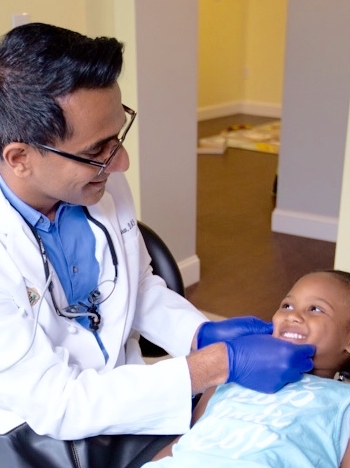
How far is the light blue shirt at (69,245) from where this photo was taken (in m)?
1.29

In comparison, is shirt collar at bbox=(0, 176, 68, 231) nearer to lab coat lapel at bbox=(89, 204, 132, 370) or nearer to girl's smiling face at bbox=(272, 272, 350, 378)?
lab coat lapel at bbox=(89, 204, 132, 370)

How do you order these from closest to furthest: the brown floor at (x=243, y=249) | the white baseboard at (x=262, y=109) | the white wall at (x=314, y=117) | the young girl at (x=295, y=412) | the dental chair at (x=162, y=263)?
the young girl at (x=295, y=412) < the dental chair at (x=162, y=263) < the brown floor at (x=243, y=249) < the white wall at (x=314, y=117) < the white baseboard at (x=262, y=109)

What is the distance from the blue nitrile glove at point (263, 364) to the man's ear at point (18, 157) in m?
0.50

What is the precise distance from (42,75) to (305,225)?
2.91 meters

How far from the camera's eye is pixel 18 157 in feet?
3.98

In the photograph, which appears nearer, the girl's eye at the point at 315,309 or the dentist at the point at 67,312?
the dentist at the point at 67,312

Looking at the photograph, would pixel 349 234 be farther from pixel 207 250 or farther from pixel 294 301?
pixel 207 250

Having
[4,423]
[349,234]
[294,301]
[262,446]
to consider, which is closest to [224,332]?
[294,301]

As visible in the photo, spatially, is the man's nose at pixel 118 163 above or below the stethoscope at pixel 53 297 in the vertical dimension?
above

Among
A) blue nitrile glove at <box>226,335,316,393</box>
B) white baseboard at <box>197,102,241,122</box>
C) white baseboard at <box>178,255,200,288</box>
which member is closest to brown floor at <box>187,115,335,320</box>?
white baseboard at <box>178,255,200,288</box>

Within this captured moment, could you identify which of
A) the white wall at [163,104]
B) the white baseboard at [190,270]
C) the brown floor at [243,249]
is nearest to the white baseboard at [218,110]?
the brown floor at [243,249]

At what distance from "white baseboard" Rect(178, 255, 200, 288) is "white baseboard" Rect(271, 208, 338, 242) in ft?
2.80

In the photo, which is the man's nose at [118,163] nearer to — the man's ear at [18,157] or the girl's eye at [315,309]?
the man's ear at [18,157]

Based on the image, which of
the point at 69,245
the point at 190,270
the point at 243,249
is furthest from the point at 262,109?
the point at 69,245
